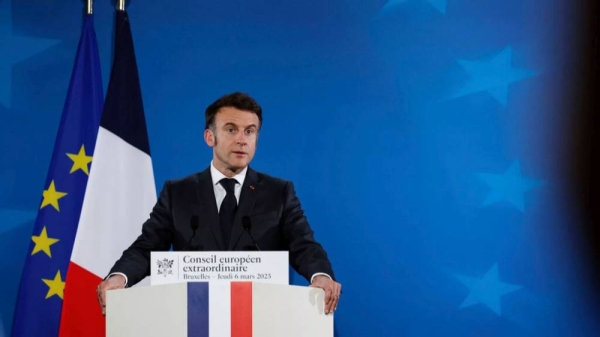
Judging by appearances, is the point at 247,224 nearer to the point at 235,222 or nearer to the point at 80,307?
the point at 235,222

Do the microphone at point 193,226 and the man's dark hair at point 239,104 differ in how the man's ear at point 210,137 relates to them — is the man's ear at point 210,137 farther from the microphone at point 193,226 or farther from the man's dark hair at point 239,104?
the microphone at point 193,226

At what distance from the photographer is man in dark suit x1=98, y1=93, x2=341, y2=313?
305 centimetres

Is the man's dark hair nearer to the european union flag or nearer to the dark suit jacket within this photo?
the dark suit jacket

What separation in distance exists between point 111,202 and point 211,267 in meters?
1.49

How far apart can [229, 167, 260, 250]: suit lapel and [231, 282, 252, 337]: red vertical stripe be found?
63 cm

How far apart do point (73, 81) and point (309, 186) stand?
4.42 feet

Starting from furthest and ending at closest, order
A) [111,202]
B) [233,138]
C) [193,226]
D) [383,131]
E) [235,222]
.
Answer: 1. [383,131]
2. [111,202]
3. [233,138]
4. [235,222]
5. [193,226]

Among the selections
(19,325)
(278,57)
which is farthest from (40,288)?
(278,57)

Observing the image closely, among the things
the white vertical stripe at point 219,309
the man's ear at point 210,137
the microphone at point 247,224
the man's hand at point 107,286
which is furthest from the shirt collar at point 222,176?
the white vertical stripe at point 219,309

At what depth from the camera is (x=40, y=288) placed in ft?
12.5

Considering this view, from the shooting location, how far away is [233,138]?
3.18 meters

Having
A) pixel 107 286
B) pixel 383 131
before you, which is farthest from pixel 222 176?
pixel 383 131

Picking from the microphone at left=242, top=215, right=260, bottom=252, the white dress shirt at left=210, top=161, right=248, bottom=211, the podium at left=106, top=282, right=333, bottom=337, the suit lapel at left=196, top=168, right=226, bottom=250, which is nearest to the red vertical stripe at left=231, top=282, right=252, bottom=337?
the podium at left=106, top=282, right=333, bottom=337

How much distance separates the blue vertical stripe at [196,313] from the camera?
237 centimetres
